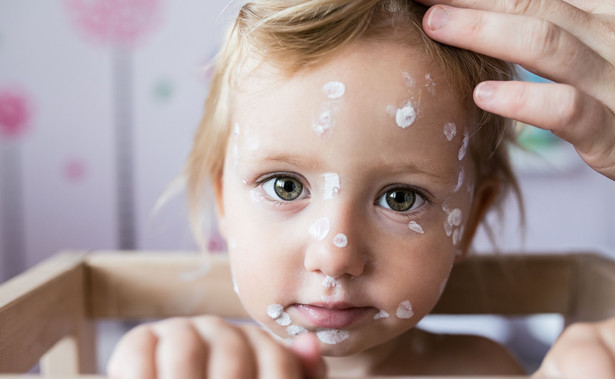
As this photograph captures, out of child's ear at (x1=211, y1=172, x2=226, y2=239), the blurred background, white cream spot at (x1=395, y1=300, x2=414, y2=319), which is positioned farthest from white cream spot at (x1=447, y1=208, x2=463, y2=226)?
the blurred background

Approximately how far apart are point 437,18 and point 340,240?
0.26m

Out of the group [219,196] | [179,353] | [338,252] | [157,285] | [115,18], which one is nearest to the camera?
[179,353]

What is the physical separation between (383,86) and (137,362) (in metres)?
0.37

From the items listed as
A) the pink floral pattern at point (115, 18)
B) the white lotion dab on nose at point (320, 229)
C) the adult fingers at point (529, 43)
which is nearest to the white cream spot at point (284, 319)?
the white lotion dab on nose at point (320, 229)

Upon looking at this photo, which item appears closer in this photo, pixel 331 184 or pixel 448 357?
pixel 331 184

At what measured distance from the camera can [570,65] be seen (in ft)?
2.06

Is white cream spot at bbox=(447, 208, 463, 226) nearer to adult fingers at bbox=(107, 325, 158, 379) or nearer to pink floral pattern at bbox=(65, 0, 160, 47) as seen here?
Answer: adult fingers at bbox=(107, 325, 158, 379)

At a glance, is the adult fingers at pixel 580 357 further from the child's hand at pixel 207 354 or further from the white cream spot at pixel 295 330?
the white cream spot at pixel 295 330

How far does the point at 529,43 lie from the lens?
0.62m

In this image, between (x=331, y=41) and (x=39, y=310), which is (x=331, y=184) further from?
(x=39, y=310)

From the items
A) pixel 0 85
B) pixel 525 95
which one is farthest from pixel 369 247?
pixel 0 85

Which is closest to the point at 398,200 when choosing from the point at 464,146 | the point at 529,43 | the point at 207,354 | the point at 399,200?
the point at 399,200

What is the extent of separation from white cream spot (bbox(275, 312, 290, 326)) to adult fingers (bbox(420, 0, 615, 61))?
1.24 ft

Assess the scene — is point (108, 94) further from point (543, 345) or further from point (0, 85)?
point (543, 345)
